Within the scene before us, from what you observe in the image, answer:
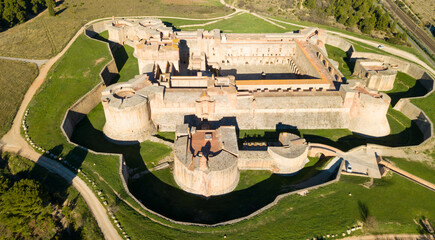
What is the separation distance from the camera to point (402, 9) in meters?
113

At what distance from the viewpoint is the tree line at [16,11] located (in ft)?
276

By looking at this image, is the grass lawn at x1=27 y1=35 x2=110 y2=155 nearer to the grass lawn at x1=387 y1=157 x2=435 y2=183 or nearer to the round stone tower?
the round stone tower

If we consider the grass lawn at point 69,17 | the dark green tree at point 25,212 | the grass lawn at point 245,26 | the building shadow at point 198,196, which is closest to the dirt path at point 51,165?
the dark green tree at point 25,212

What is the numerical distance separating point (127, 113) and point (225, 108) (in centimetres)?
1645

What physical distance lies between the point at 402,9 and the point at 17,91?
12953 cm

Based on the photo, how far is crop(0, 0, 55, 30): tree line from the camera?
276 ft

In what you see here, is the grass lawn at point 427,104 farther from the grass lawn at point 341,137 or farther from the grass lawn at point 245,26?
the grass lawn at point 245,26

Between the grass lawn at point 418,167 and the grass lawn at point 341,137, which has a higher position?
the grass lawn at point 418,167

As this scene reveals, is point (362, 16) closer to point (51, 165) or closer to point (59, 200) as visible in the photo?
point (51, 165)

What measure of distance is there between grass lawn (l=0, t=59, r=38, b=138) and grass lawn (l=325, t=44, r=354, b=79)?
69589mm

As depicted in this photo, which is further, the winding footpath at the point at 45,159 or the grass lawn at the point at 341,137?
the grass lawn at the point at 341,137

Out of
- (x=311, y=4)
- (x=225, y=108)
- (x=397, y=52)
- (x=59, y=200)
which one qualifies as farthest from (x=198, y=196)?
(x=311, y=4)

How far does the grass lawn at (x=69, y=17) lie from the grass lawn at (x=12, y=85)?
5482mm

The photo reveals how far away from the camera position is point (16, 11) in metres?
86.6
